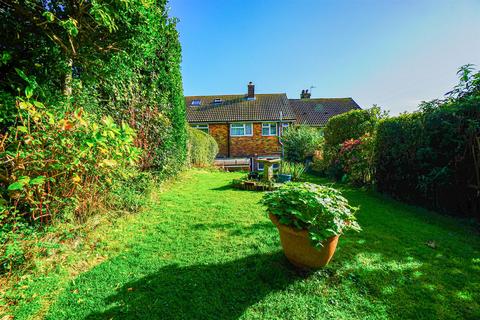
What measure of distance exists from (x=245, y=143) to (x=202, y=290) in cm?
1595

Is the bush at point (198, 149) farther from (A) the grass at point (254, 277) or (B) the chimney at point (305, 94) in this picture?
(B) the chimney at point (305, 94)

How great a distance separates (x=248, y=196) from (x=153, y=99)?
346 cm

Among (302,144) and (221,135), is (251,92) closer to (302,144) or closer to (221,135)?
(221,135)

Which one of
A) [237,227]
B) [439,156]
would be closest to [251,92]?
[439,156]

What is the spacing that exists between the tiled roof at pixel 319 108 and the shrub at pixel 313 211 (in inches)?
721

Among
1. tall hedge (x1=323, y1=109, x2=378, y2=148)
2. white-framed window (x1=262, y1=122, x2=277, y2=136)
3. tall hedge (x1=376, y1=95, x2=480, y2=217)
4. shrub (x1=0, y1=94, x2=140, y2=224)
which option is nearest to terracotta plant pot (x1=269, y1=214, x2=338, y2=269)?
shrub (x1=0, y1=94, x2=140, y2=224)

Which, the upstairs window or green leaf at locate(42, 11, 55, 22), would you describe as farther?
the upstairs window

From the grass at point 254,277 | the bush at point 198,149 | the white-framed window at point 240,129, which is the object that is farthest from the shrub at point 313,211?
the white-framed window at point 240,129

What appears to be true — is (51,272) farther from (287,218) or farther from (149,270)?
(287,218)

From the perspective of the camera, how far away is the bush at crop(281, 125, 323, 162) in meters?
12.5

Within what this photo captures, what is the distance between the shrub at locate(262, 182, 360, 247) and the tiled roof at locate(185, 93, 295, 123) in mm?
15492

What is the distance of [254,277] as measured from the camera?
7.41 feet

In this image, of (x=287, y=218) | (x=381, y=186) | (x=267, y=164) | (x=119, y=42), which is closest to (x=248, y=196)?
(x=267, y=164)

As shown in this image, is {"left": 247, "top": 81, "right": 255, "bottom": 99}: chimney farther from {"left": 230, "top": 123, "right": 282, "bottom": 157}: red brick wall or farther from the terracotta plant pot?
the terracotta plant pot
